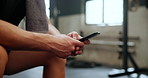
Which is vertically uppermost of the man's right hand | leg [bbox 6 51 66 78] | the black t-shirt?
the black t-shirt

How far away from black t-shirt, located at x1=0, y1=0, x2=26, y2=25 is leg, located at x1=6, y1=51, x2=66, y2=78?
0.15 meters

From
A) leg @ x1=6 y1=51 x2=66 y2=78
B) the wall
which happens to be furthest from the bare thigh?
the wall

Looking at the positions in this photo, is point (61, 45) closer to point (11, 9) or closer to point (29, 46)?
point (29, 46)

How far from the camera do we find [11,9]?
0.74 m

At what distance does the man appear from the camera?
1.90ft

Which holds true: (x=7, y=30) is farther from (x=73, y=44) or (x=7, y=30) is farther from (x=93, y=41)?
(x=93, y=41)

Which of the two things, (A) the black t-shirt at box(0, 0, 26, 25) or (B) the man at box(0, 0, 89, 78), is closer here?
(B) the man at box(0, 0, 89, 78)

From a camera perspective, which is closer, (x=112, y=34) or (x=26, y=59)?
(x=26, y=59)

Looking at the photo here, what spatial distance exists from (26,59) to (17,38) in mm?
166

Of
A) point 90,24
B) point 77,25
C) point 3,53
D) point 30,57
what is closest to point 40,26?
point 30,57

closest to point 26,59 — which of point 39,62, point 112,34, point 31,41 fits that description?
point 39,62

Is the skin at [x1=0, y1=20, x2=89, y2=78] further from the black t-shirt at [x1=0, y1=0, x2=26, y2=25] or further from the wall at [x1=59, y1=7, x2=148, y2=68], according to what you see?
the wall at [x1=59, y1=7, x2=148, y2=68]

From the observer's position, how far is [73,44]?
0.63 meters

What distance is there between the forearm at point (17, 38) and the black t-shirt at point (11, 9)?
0.16 meters
